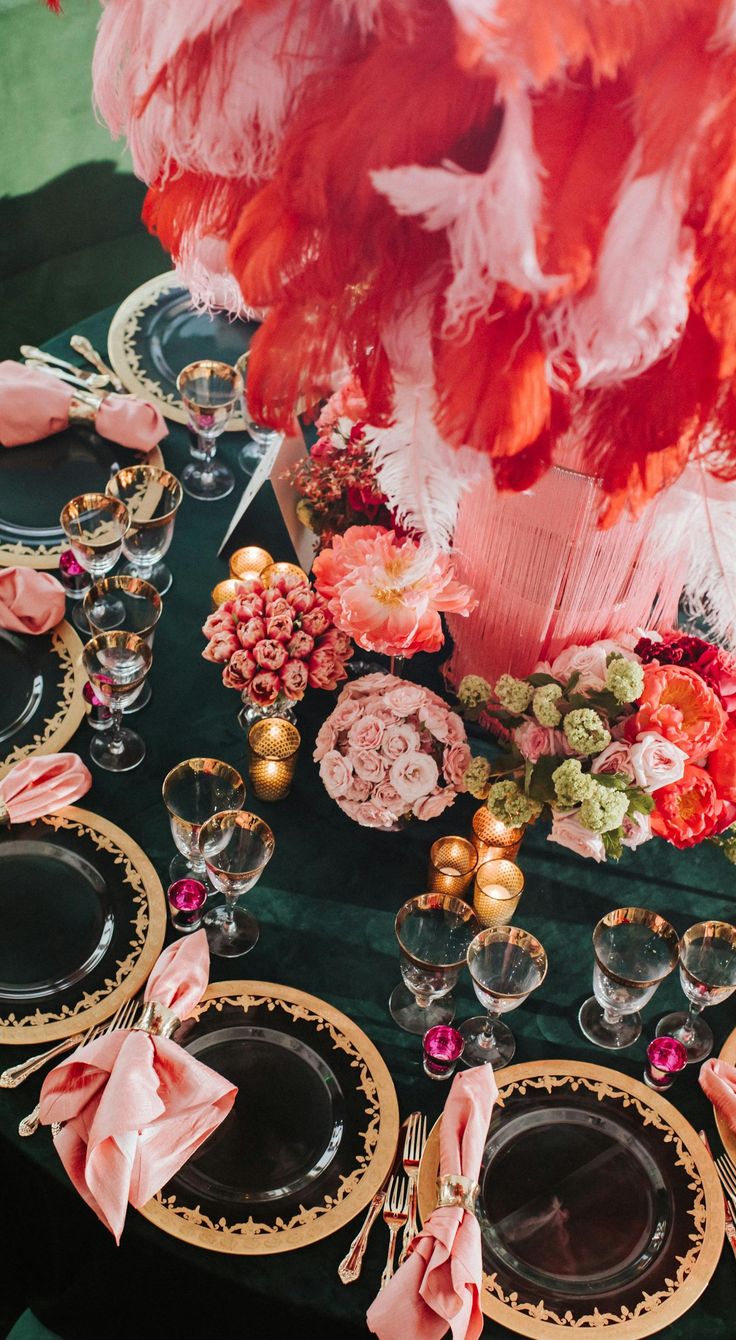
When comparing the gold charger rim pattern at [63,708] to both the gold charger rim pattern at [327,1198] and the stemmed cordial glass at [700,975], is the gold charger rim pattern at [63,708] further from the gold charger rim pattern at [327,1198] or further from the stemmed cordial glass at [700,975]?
the stemmed cordial glass at [700,975]

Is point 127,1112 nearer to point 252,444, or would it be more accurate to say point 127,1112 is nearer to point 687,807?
point 687,807

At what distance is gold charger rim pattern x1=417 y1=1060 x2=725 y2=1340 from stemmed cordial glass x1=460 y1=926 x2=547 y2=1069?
4cm

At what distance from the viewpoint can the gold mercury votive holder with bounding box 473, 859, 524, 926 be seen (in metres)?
1.57

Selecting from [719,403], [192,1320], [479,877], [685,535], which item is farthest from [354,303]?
[192,1320]

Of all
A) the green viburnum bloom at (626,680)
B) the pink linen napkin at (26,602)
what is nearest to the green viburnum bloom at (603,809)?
the green viburnum bloom at (626,680)

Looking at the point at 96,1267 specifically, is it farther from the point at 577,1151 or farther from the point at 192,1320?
the point at 577,1151

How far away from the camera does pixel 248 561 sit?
73.1 inches

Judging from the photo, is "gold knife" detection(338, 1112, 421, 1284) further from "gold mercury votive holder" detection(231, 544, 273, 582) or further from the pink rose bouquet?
"gold mercury votive holder" detection(231, 544, 273, 582)

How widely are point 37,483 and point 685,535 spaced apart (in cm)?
117

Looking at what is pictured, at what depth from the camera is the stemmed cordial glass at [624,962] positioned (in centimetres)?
148

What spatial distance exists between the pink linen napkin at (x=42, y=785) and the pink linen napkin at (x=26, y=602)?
10.5 inches

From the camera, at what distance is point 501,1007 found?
1442mm

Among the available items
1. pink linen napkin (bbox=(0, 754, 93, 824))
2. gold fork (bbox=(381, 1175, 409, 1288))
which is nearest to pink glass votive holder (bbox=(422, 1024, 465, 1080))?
gold fork (bbox=(381, 1175, 409, 1288))

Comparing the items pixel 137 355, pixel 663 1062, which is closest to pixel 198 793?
pixel 663 1062
